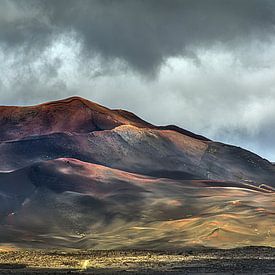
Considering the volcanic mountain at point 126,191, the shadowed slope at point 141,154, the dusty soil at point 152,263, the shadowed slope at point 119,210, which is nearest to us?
the dusty soil at point 152,263

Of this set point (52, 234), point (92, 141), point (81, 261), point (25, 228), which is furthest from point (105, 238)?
point (92, 141)

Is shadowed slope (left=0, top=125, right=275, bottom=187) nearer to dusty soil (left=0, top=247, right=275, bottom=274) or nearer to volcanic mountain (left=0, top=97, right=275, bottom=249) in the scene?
volcanic mountain (left=0, top=97, right=275, bottom=249)

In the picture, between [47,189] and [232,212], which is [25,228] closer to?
[47,189]

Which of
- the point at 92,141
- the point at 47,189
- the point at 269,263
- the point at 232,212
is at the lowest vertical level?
the point at 269,263

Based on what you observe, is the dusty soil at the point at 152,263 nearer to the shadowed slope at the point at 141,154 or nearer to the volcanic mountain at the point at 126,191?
the volcanic mountain at the point at 126,191

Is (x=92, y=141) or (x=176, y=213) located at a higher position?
(x=92, y=141)

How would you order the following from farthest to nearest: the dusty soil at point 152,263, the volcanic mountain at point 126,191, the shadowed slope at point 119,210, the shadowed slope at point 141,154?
the shadowed slope at point 141,154, the volcanic mountain at point 126,191, the shadowed slope at point 119,210, the dusty soil at point 152,263

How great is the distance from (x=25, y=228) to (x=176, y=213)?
30181mm

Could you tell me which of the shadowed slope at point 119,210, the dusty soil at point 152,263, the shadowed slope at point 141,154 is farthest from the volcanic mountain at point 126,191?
the dusty soil at point 152,263

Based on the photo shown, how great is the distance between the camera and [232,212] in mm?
104312

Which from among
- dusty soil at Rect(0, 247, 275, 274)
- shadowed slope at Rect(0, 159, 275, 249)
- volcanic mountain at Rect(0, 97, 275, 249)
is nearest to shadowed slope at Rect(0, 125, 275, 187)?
volcanic mountain at Rect(0, 97, 275, 249)

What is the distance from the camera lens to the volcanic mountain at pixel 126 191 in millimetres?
92688

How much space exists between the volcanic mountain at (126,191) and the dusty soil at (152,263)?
1286 cm

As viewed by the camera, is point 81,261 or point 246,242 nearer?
point 81,261
